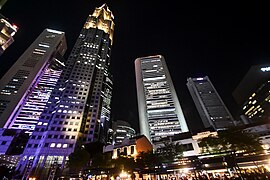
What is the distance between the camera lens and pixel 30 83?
8038cm

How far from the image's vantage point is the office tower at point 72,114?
44.3 meters

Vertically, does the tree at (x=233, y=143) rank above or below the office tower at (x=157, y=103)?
below

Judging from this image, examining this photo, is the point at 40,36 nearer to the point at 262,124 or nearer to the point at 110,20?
the point at 110,20

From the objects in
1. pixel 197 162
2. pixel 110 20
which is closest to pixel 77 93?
pixel 197 162

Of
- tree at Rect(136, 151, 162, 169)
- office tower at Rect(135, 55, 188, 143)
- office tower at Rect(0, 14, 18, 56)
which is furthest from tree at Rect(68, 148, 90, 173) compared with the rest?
office tower at Rect(0, 14, 18, 56)

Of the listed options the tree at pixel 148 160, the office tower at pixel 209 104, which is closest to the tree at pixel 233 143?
the tree at pixel 148 160

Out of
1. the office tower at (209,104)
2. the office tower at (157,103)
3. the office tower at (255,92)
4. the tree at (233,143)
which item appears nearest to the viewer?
the tree at (233,143)

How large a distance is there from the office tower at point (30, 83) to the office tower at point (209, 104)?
114171 millimetres

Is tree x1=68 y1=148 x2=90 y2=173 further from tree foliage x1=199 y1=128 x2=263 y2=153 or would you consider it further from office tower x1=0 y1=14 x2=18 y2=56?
office tower x1=0 y1=14 x2=18 y2=56

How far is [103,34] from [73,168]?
9953cm

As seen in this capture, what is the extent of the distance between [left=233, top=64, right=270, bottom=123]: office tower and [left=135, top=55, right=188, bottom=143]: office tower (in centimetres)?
3361

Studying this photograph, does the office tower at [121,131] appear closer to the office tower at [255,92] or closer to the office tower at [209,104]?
the office tower at [209,104]

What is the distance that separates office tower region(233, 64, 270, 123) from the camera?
70.5 metres

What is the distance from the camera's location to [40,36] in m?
108
